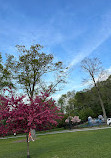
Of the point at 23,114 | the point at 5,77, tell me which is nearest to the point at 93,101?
the point at 5,77

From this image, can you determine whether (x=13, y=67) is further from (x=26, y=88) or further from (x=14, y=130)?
(x=14, y=130)

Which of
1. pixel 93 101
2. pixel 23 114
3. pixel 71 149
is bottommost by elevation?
pixel 71 149

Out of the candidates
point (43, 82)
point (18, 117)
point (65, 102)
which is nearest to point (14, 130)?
point (18, 117)

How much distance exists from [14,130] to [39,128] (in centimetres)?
131

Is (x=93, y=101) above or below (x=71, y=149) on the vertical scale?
above

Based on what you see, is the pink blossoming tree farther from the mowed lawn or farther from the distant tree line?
the distant tree line

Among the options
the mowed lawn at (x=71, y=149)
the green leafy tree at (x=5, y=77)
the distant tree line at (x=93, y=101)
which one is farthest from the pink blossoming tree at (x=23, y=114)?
the distant tree line at (x=93, y=101)

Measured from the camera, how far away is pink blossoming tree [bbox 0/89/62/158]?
25.3ft

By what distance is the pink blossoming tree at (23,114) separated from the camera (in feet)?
25.3

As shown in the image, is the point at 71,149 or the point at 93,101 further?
the point at 93,101

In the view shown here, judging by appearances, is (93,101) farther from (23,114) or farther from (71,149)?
(23,114)

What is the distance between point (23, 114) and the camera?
776 centimetres

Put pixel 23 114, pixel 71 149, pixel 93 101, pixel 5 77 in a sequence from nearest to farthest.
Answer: pixel 23 114 → pixel 71 149 → pixel 5 77 → pixel 93 101

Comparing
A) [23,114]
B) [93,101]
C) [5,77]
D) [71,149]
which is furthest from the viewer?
[93,101]
